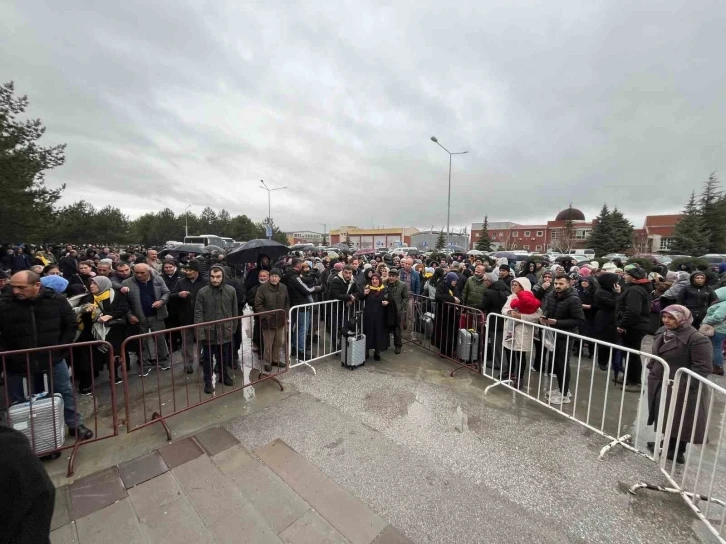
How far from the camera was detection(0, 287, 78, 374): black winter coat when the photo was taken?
3.03m

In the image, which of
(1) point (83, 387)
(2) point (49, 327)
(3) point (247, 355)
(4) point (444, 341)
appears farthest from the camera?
(4) point (444, 341)

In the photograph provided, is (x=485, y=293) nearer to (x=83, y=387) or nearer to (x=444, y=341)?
(x=444, y=341)

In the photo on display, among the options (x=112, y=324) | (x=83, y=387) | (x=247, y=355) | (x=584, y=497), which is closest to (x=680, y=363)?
(x=584, y=497)

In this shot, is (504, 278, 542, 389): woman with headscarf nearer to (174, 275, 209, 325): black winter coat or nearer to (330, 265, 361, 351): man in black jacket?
(330, 265, 361, 351): man in black jacket

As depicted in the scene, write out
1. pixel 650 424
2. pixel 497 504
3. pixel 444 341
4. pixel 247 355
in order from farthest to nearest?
pixel 444 341 < pixel 247 355 < pixel 650 424 < pixel 497 504

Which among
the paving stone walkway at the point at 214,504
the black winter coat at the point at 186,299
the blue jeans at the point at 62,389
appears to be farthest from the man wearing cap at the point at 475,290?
the blue jeans at the point at 62,389

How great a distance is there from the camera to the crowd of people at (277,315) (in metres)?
3.31

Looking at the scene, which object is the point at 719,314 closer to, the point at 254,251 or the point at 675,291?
the point at 675,291

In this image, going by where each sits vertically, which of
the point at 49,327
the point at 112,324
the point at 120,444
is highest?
the point at 49,327

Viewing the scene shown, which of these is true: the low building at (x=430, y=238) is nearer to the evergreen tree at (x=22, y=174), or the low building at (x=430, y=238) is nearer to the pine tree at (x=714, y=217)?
the pine tree at (x=714, y=217)

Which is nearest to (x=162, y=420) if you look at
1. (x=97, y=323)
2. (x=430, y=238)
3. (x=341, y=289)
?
(x=97, y=323)

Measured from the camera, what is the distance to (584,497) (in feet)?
8.88

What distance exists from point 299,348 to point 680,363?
17.0ft

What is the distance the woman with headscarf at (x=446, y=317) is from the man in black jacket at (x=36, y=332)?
5196mm
